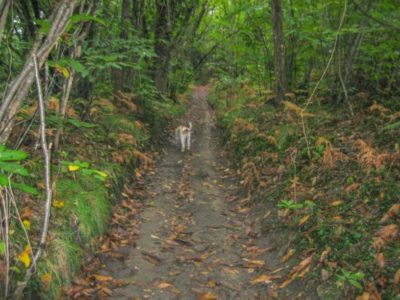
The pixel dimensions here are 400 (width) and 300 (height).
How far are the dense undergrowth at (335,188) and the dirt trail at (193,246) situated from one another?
520 mm

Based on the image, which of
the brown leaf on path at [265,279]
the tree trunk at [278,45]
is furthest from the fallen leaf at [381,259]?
the tree trunk at [278,45]

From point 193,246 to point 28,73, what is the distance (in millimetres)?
4361

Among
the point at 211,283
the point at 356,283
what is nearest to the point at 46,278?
the point at 211,283

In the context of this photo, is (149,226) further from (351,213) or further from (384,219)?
(384,219)

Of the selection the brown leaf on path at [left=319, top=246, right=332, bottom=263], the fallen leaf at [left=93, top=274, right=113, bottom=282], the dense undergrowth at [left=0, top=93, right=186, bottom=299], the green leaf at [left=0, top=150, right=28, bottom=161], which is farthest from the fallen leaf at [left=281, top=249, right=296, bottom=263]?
the green leaf at [left=0, top=150, right=28, bottom=161]

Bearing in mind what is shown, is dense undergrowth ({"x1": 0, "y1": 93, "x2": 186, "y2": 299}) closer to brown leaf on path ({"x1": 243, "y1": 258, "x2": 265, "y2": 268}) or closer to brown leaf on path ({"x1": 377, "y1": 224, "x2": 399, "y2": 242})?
brown leaf on path ({"x1": 243, "y1": 258, "x2": 265, "y2": 268})

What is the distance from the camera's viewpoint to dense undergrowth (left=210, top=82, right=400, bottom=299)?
4.67 meters

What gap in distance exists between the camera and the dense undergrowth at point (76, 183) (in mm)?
4273

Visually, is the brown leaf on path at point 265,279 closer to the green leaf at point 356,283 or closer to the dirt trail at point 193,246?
the dirt trail at point 193,246

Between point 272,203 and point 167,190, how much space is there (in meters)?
2.60

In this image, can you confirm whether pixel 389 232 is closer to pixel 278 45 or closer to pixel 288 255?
pixel 288 255

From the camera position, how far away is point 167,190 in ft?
29.8

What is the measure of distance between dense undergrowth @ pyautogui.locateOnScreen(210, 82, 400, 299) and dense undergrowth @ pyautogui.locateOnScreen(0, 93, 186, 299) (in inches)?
106

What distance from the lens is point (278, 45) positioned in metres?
11.7
